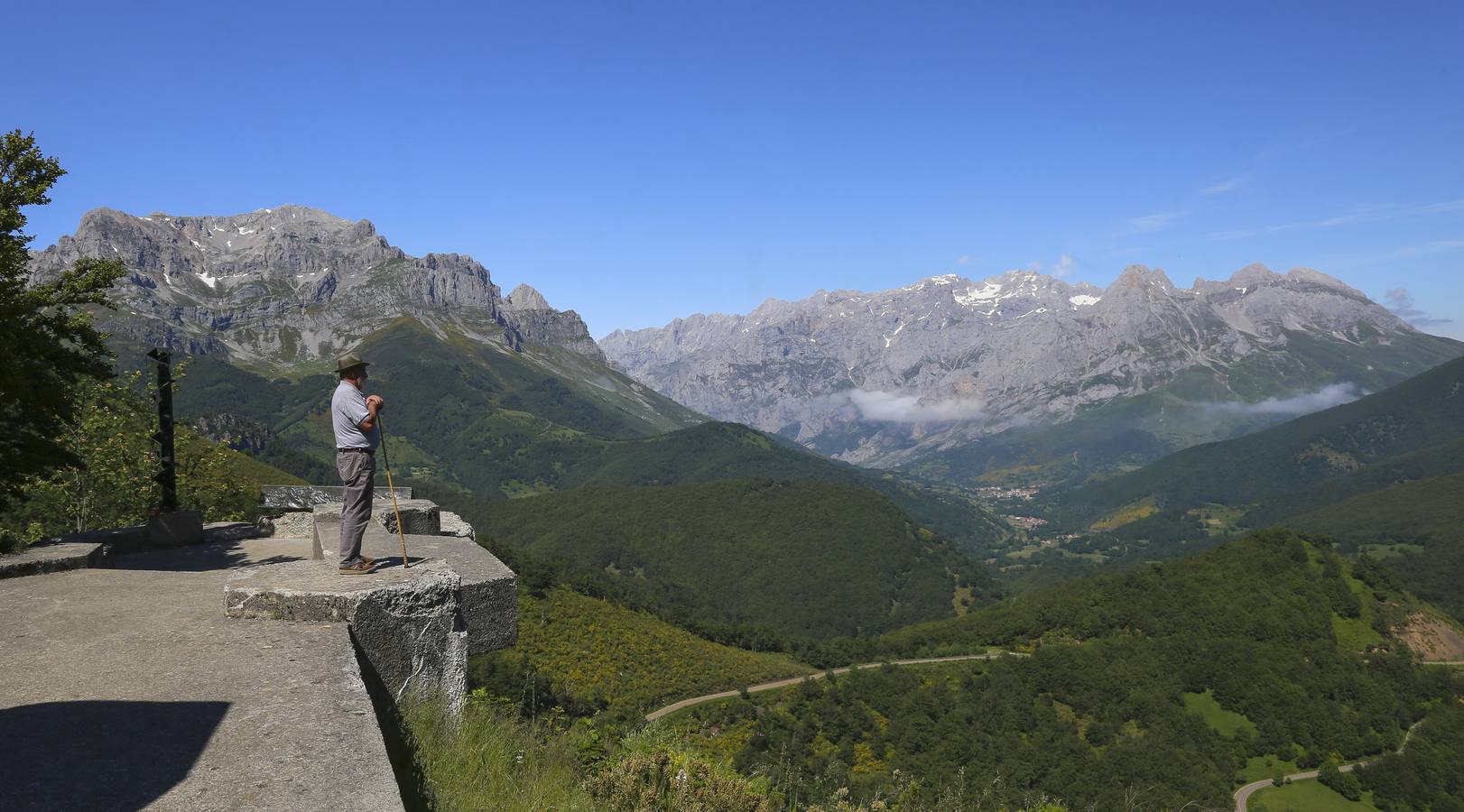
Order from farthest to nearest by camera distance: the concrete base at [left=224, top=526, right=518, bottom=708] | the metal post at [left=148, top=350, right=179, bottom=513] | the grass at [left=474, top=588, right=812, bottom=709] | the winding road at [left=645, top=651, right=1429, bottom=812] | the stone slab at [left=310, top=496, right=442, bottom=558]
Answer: the winding road at [left=645, top=651, right=1429, bottom=812] < the grass at [left=474, top=588, right=812, bottom=709] < the metal post at [left=148, top=350, right=179, bottom=513] < the stone slab at [left=310, top=496, right=442, bottom=558] < the concrete base at [left=224, top=526, right=518, bottom=708]

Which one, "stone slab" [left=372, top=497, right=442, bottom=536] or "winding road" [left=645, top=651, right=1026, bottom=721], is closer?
"stone slab" [left=372, top=497, right=442, bottom=536]

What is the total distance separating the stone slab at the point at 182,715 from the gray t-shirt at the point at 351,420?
7.34 ft

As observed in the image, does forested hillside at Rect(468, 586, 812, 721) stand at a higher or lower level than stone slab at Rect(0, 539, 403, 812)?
lower

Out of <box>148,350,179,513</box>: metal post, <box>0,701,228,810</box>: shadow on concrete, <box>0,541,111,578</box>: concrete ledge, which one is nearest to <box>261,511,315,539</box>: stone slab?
<box>148,350,179,513</box>: metal post

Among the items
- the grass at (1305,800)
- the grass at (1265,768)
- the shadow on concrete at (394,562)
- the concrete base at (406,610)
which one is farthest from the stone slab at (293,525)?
the grass at (1265,768)

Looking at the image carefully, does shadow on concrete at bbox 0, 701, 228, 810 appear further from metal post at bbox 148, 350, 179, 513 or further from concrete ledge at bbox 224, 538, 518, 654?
metal post at bbox 148, 350, 179, 513

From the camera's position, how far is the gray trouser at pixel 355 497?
26.6ft

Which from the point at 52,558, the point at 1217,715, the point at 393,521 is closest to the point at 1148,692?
the point at 1217,715

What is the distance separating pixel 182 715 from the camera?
4867mm

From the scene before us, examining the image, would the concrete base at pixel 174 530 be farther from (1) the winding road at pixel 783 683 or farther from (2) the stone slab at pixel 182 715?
(1) the winding road at pixel 783 683

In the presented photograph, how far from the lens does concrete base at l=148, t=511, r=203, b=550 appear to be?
16.0 m

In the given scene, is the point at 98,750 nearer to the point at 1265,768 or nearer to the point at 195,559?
the point at 195,559

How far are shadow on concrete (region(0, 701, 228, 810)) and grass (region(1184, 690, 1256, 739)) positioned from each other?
4319 inches

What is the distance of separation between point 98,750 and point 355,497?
4332mm
